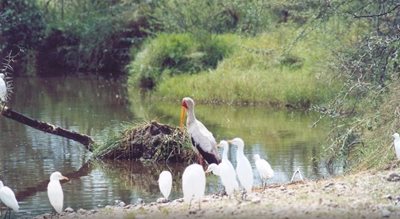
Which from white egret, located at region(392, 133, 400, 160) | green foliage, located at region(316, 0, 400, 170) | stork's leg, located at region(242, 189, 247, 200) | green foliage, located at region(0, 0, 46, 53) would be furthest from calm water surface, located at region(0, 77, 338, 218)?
green foliage, located at region(0, 0, 46, 53)

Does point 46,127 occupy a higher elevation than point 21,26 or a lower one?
lower

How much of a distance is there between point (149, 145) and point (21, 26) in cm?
2761

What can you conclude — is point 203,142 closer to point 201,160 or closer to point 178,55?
point 201,160

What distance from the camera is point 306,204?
391 inches

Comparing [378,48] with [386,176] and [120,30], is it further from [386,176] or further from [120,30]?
[120,30]

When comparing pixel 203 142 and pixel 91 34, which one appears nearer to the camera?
pixel 203 142

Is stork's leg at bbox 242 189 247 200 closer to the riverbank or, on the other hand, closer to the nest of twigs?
the riverbank

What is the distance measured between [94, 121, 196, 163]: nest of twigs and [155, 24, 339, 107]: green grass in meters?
7.94

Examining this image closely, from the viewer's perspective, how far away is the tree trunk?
1845cm

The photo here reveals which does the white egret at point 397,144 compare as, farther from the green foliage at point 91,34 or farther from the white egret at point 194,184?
the green foliage at point 91,34

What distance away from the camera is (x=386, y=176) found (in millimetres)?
11336

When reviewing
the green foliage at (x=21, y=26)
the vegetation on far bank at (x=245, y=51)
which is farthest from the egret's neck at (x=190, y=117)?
the green foliage at (x=21, y=26)

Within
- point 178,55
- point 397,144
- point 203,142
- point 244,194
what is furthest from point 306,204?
point 178,55

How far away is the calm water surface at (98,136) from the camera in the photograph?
15.3m
